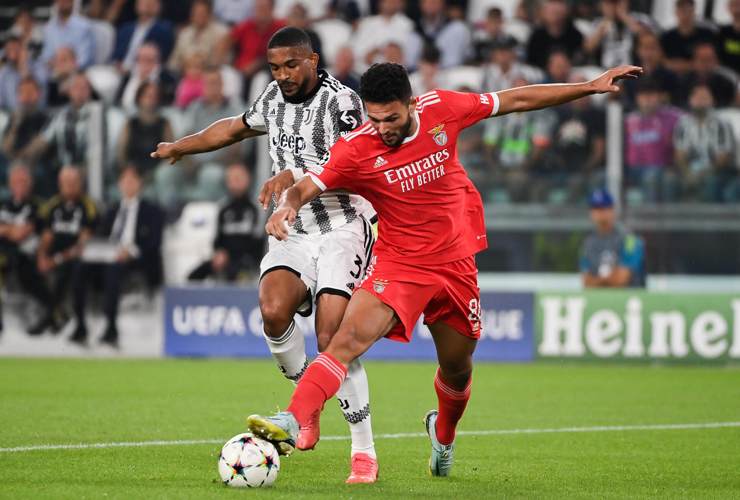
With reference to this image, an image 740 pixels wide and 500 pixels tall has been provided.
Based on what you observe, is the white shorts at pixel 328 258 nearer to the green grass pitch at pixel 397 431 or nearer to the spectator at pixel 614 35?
the green grass pitch at pixel 397 431

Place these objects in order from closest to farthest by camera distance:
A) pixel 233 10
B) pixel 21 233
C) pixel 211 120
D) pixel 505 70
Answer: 1. pixel 211 120
2. pixel 21 233
3. pixel 505 70
4. pixel 233 10

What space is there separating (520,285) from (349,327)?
376 inches

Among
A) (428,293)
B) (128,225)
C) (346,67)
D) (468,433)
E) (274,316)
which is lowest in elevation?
(468,433)

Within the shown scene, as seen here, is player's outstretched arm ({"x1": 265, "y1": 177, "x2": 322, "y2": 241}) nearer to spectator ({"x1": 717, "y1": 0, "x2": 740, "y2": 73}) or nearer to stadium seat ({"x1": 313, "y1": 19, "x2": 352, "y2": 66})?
spectator ({"x1": 717, "y1": 0, "x2": 740, "y2": 73})

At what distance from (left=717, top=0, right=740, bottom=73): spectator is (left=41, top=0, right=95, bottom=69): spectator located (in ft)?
28.7

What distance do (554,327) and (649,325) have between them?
42.6 inches

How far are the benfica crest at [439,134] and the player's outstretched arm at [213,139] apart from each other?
1.36 meters

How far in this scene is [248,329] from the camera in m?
16.0

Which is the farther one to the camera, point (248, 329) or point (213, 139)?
point (248, 329)

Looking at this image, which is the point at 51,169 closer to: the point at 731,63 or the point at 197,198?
the point at 197,198

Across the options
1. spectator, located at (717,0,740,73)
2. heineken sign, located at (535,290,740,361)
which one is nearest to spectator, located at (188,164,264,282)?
heineken sign, located at (535,290,740,361)

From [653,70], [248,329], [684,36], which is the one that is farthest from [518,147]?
[248,329]

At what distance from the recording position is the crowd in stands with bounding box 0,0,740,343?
15320 mm

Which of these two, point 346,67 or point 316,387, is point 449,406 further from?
point 346,67
